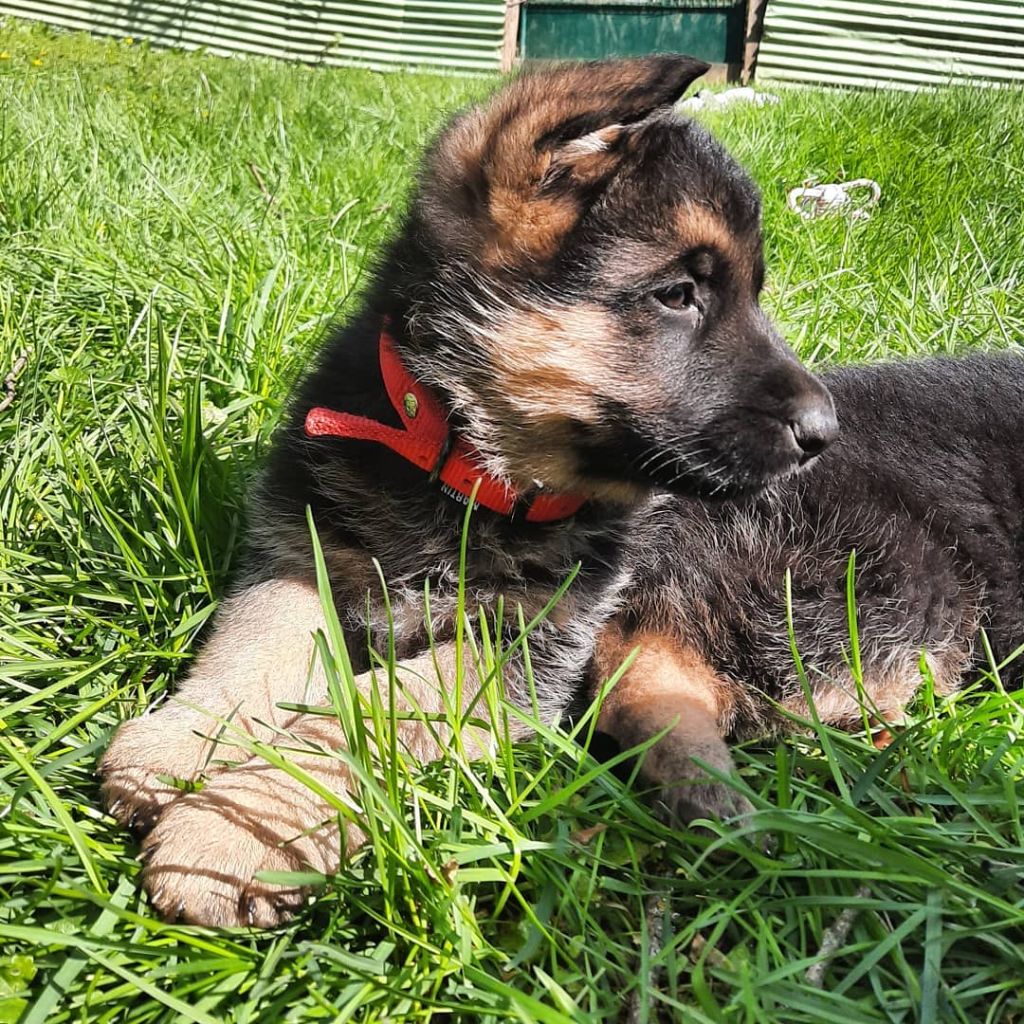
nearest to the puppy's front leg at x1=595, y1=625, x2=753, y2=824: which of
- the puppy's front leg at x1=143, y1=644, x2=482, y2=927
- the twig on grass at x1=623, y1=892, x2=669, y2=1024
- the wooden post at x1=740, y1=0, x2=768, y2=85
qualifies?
the twig on grass at x1=623, y1=892, x2=669, y2=1024

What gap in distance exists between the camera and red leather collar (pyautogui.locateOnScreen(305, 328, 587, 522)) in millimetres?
2141

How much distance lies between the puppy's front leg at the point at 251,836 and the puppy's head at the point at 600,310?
66 cm

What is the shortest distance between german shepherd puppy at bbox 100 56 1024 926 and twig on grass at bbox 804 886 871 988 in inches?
12.2

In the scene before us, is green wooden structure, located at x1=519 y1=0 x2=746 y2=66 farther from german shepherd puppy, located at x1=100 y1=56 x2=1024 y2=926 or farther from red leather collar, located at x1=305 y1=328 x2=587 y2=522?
red leather collar, located at x1=305 y1=328 x2=587 y2=522

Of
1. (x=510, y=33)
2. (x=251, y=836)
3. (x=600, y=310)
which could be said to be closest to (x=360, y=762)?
(x=251, y=836)

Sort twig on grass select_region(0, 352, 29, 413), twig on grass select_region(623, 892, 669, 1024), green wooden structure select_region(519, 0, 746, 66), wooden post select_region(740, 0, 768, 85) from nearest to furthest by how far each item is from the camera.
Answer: twig on grass select_region(623, 892, 669, 1024) → twig on grass select_region(0, 352, 29, 413) → wooden post select_region(740, 0, 768, 85) → green wooden structure select_region(519, 0, 746, 66)

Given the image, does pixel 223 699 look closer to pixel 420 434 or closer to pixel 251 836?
pixel 251 836

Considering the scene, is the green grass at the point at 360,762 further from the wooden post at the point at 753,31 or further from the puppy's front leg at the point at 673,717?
the wooden post at the point at 753,31

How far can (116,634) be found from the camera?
2.23 m

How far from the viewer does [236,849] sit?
1.62 m

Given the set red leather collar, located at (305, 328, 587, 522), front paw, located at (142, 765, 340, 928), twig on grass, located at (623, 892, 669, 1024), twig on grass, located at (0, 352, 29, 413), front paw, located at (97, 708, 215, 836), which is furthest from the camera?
twig on grass, located at (0, 352, 29, 413)

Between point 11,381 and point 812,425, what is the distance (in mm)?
2160

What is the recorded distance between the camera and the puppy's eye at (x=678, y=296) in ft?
6.91

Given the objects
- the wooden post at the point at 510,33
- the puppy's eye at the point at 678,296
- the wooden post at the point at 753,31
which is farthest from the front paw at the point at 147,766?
the wooden post at the point at 510,33
